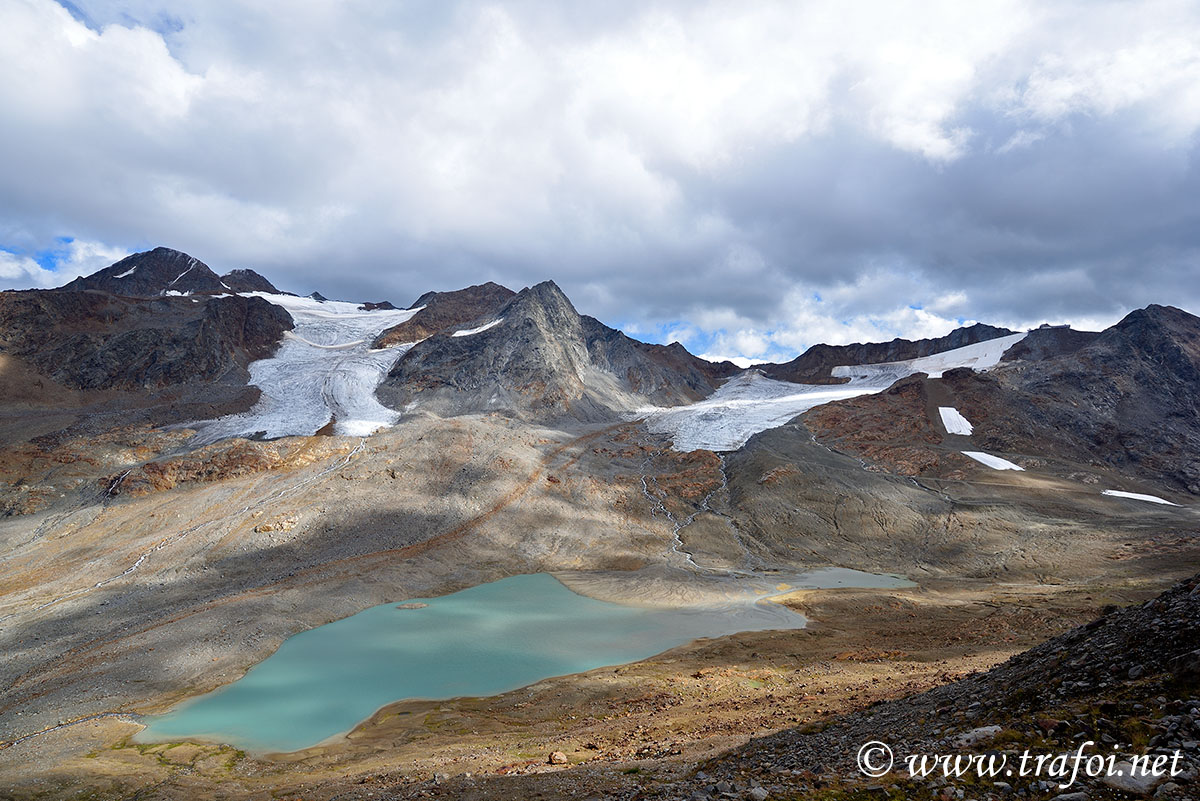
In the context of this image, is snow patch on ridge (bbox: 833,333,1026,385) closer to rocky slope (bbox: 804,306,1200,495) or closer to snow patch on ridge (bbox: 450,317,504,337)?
rocky slope (bbox: 804,306,1200,495)

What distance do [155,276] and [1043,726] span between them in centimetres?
17704

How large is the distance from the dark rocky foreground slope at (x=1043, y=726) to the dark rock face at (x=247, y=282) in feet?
541

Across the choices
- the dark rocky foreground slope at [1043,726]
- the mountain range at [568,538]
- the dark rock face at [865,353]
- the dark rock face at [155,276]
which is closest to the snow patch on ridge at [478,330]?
the mountain range at [568,538]

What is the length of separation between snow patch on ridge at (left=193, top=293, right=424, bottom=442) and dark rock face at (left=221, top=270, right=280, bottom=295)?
3100cm

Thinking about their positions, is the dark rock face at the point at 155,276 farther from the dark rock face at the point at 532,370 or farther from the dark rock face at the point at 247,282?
the dark rock face at the point at 532,370

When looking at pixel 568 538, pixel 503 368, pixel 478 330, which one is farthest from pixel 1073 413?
pixel 478 330

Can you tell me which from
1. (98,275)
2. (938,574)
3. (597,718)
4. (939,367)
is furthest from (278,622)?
(98,275)

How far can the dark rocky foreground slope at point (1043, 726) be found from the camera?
6.00 metres

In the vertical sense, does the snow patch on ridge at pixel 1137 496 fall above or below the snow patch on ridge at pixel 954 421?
below

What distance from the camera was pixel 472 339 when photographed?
93062 mm

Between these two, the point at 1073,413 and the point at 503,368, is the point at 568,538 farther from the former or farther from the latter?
the point at 1073,413

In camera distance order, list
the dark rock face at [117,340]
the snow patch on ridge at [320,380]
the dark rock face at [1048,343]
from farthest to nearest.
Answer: the dark rock face at [1048,343] → the dark rock face at [117,340] → the snow patch on ridge at [320,380]

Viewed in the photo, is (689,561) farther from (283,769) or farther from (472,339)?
(472,339)

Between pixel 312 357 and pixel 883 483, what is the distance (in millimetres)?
88189
